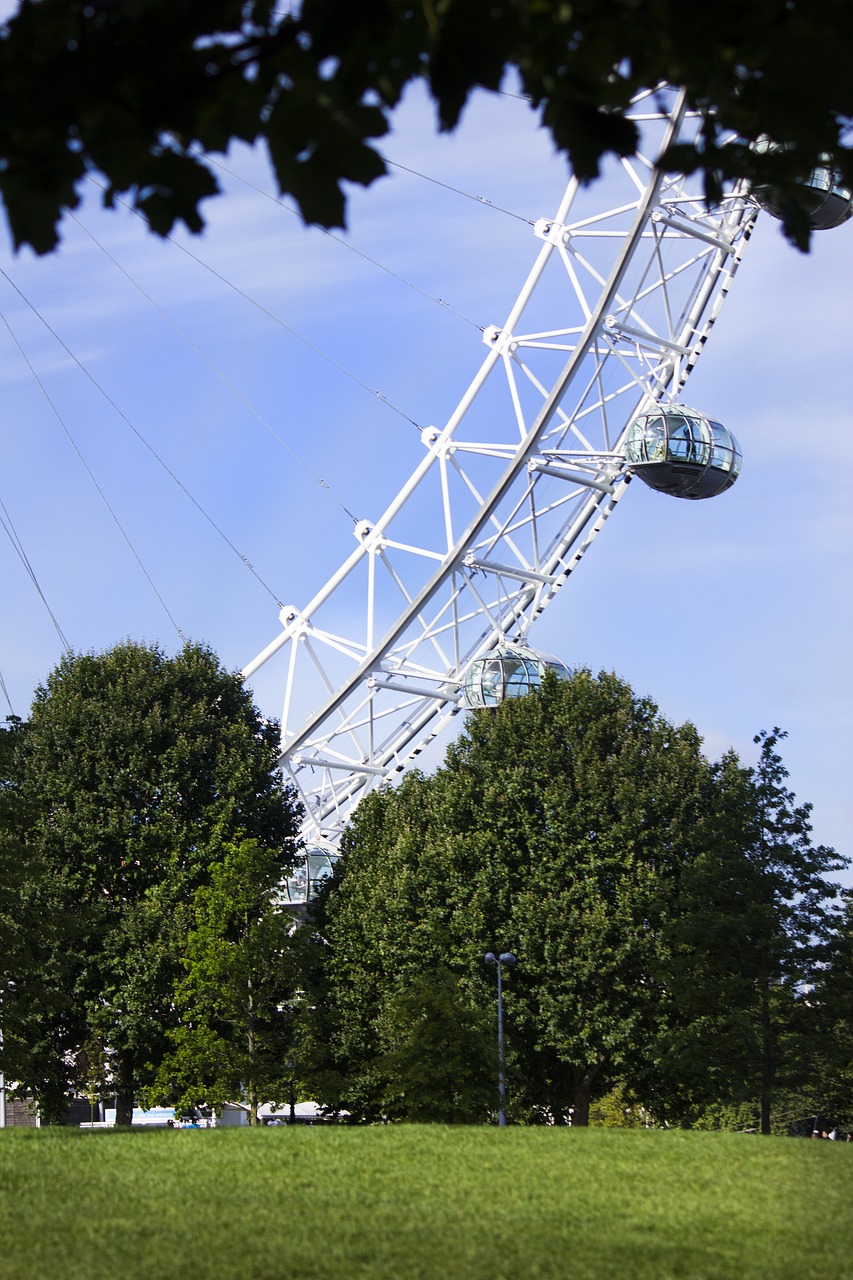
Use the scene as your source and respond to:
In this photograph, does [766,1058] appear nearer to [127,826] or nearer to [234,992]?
[234,992]

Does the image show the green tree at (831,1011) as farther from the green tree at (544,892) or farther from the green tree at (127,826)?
the green tree at (127,826)

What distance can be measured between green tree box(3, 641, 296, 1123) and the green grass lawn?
20.9 meters

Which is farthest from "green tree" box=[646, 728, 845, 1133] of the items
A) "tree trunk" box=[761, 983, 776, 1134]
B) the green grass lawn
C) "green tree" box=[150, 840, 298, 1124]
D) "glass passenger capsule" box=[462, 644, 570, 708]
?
"glass passenger capsule" box=[462, 644, 570, 708]

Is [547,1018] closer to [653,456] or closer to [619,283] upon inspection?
[653,456]

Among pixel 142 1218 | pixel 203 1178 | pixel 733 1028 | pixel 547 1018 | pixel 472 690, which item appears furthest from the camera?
pixel 472 690

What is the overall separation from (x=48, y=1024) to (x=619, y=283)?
32.2 m

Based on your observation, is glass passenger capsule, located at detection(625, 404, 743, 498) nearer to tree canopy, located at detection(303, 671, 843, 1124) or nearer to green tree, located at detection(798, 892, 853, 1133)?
tree canopy, located at detection(303, 671, 843, 1124)

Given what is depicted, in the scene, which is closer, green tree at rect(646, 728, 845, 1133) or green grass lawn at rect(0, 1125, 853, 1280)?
green grass lawn at rect(0, 1125, 853, 1280)

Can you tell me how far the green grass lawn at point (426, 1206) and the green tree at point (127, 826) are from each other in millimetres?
20947

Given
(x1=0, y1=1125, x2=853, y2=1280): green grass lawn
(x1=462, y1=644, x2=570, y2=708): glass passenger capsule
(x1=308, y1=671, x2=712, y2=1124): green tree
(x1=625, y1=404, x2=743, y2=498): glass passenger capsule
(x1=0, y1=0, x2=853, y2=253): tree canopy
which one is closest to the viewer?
(x1=0, y1=0, x2=853, y2=253): tree canopy

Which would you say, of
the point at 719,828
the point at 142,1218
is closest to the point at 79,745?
the point at 719,828

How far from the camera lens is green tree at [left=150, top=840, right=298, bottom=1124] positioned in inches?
1590

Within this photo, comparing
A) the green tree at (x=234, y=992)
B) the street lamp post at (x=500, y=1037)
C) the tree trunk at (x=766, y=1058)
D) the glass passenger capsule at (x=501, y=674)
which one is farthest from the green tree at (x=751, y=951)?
the glass passenger capsule at (x=501, y=674)

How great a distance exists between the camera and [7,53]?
5.06 metres
